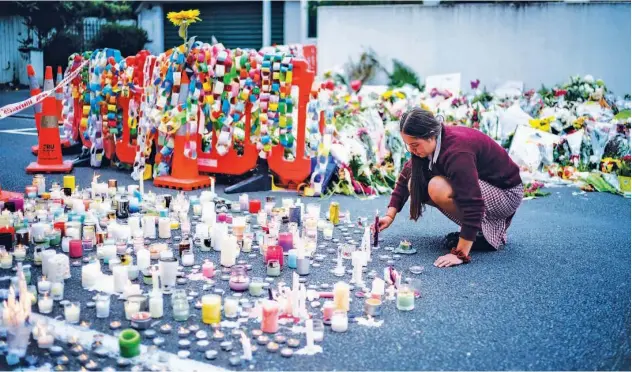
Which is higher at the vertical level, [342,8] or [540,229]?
[342,8]

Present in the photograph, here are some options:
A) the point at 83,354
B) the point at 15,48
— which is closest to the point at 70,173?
the point at 83,354

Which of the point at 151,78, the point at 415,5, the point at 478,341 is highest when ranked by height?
the point at 415,5

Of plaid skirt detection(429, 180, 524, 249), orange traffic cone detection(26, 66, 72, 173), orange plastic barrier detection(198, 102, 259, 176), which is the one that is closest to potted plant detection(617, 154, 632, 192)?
plaid skirt detection(429, 180, 524, 249)

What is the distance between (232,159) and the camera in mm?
6379

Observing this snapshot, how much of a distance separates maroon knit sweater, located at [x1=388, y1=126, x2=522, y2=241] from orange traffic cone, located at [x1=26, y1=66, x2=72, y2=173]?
4.27 metres

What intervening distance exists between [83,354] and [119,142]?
15.3 feet

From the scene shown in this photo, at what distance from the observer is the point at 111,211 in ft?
16.0

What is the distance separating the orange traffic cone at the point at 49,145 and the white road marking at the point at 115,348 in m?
4.16

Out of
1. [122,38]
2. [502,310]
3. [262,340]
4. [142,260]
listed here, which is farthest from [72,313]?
[122,38]

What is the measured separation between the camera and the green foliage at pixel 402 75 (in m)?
11.7

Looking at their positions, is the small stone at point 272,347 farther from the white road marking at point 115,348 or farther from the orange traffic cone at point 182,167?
the orange traffic cone at point 182,167

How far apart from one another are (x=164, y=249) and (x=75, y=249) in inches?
20.3

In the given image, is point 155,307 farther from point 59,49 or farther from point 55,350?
point 59,49

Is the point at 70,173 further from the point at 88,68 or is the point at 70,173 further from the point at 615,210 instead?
the point at 615,210
